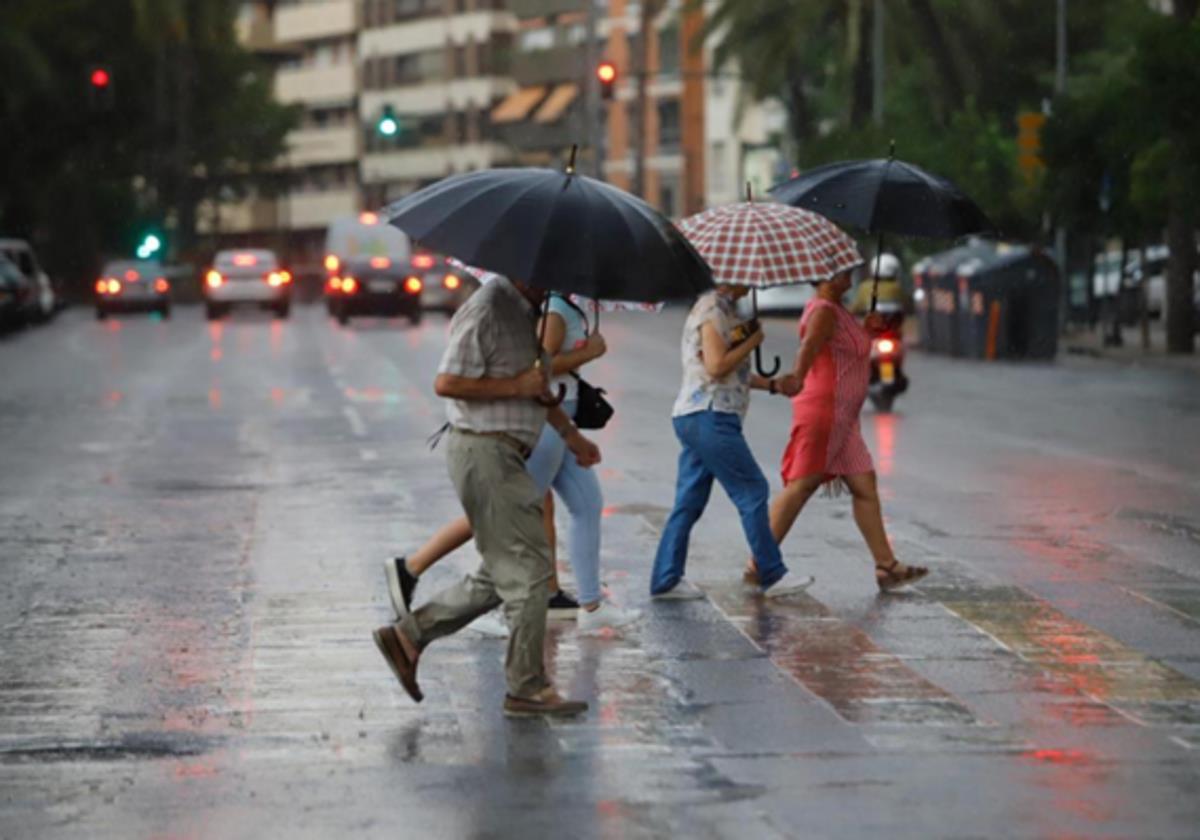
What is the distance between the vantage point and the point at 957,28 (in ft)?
196

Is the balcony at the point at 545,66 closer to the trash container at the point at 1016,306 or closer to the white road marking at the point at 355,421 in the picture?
the trash container at the point at 1016,306

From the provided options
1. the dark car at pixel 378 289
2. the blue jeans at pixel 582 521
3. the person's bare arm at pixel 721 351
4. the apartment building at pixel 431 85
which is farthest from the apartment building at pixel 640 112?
the blue jeans at pixel 582 521

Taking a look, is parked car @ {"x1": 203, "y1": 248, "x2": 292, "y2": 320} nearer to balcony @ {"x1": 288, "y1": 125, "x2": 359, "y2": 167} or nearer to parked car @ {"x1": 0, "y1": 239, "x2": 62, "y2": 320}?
parked car @ {"x1": 0, "y1": 239, "x2": 62, "y2": 320}

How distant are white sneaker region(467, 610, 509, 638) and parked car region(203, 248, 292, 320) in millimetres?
50836

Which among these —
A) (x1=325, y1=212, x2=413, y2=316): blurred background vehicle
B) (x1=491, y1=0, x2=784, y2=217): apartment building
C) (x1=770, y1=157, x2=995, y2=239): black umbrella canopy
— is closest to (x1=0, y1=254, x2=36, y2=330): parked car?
(x1=325, y1=212, x2=413, y2=316): blurred background vehicle

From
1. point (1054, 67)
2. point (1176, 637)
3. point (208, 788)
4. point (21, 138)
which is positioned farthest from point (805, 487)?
point (21, 138)

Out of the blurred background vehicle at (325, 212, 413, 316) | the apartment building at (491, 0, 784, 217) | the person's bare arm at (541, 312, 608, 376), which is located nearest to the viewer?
the person's bare arm at (541, 312, 608, 376)

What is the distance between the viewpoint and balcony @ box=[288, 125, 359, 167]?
129750 millimetres

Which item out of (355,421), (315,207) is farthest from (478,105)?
(355,421)

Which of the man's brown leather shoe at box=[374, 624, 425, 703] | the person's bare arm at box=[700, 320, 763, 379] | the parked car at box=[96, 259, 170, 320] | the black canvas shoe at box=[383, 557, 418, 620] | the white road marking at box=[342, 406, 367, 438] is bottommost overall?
the parked car at box=[96, 259, 170, 320]

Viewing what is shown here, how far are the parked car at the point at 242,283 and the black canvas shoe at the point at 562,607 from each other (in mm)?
50468

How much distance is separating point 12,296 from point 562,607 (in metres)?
45.2

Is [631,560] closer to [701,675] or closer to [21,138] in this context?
[701,675]

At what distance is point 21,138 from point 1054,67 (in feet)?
91.5
